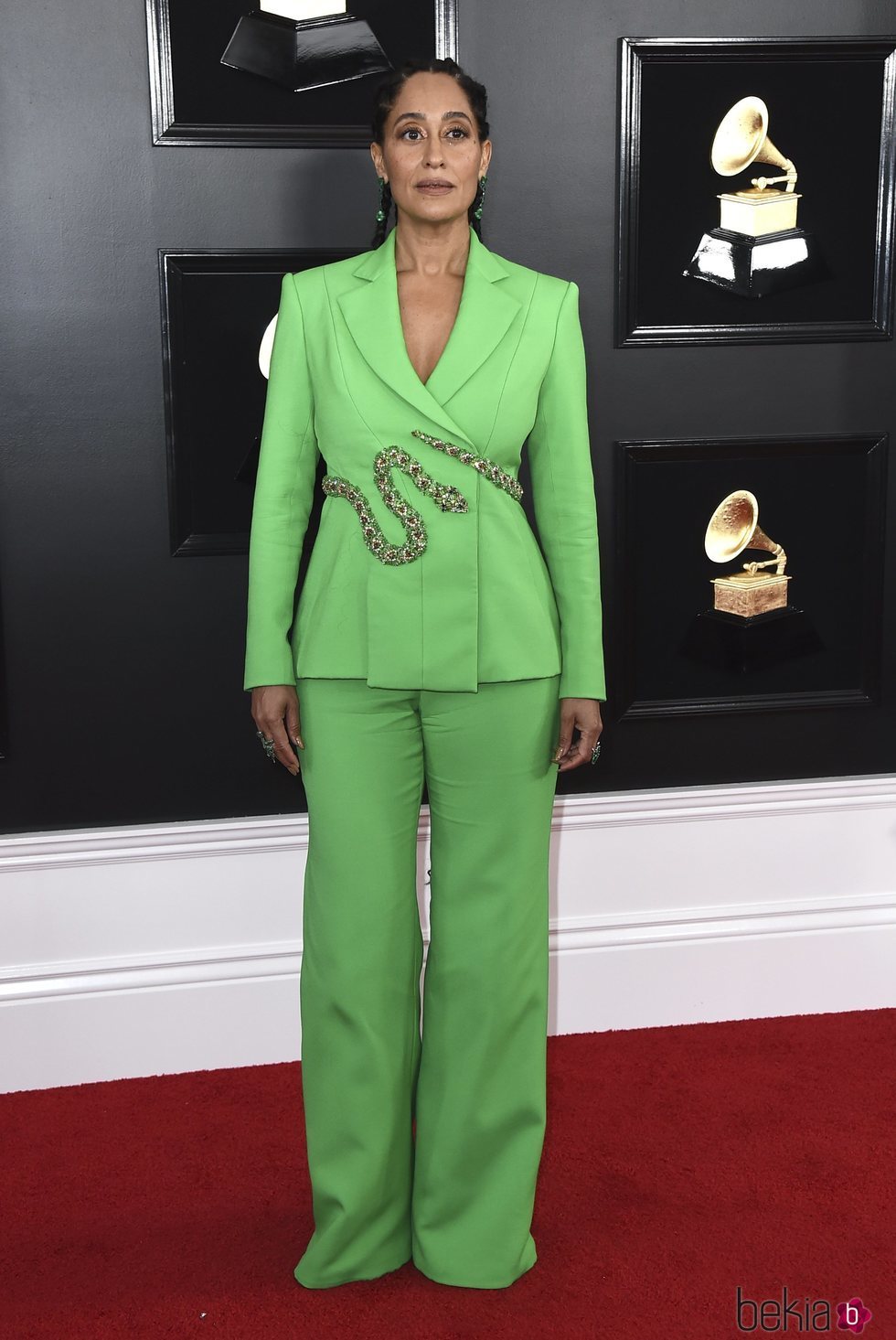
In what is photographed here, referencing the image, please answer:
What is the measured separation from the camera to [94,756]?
8.61 feet

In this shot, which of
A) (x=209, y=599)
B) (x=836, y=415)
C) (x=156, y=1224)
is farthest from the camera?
(x=836, y=415)

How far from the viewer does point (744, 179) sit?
2.63 m

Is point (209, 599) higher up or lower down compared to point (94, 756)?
higher up

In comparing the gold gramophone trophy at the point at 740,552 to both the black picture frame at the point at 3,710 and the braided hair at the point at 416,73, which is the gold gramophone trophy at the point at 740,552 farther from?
the black picture frame at the point at 3,710

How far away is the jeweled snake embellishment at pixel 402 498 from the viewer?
6.06 feet

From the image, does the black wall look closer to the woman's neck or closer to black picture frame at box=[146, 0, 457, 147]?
black picture frame at box=[146, 0, 457, 147]

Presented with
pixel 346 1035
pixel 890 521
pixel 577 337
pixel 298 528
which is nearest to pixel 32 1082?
pixel 346 1035

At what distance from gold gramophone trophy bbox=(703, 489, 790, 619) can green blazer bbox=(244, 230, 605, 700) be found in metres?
0.87

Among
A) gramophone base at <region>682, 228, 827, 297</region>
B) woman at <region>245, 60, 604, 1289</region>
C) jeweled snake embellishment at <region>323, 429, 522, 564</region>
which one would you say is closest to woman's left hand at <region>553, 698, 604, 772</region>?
woman at <region>245, 60, 604, 1289</region>

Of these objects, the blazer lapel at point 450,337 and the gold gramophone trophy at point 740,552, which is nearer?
the blazer lapel at point 450,337

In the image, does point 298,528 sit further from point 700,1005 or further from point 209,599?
point 700,1005

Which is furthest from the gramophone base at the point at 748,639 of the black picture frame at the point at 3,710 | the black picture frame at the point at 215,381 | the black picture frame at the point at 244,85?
the black picture frame at the point at 3,710

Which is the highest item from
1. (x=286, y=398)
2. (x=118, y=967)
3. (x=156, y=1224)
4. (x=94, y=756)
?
(x=286, y=398)

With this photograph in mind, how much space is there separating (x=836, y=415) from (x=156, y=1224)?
80.8 inches
